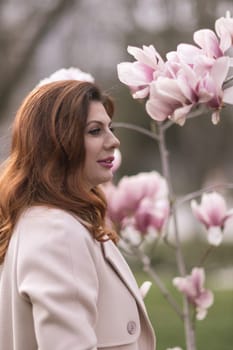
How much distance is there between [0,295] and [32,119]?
38cm

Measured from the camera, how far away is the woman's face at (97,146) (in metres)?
2.18

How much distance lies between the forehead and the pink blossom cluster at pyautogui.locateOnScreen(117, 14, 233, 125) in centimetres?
8

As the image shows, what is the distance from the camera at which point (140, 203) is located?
11.4ft

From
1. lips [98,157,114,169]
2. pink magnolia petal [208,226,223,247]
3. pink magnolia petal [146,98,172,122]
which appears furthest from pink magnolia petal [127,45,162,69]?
pink magnolia petal [208,226,223,247]

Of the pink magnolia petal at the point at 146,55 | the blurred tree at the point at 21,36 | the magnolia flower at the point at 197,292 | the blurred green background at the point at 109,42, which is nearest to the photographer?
the pink magnolia petal at the point at 146,55

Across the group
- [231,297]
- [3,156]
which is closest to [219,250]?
[231,297]

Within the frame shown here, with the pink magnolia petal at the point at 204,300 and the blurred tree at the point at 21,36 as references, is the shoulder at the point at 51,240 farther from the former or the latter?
the blurred tree at the point at 21,36

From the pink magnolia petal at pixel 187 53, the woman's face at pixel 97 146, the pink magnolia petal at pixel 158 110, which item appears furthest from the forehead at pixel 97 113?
the pink magnolia petal at pixel 187 53

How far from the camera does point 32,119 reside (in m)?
2.17

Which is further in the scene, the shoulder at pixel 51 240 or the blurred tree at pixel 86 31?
the blurred tree at pixel 86 31

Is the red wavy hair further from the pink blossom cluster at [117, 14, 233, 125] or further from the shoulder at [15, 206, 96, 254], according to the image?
the pink blossom cluster at [117, 14, 233, 125]

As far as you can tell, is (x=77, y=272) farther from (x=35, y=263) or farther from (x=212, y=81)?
(x=212, y=81)

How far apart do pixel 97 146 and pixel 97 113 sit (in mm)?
77

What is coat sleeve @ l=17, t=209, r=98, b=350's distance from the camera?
2.00m
